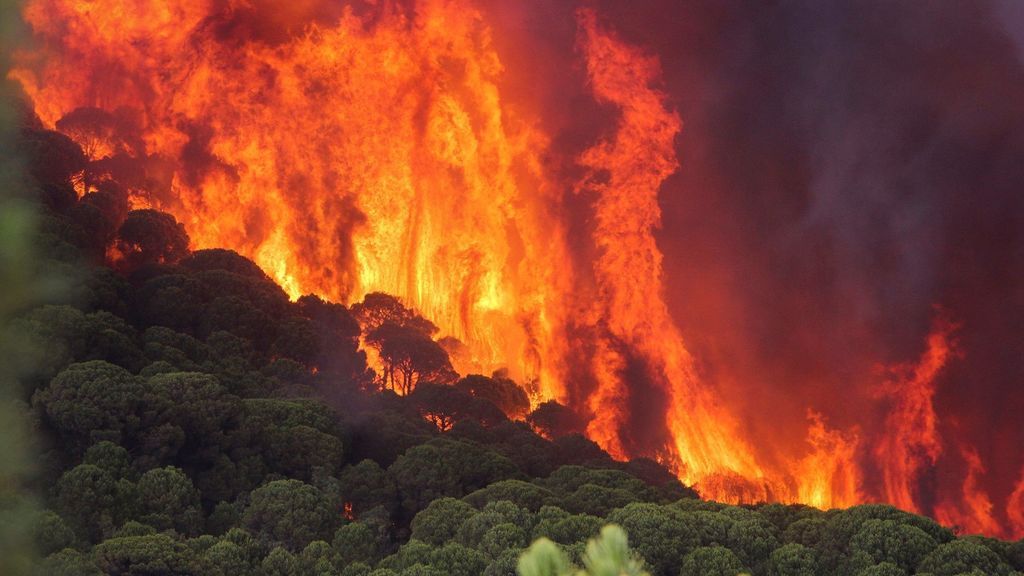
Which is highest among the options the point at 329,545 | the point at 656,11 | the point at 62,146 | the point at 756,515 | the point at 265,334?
the point at 656,11

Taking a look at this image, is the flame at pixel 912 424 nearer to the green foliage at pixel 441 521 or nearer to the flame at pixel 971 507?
the flame at pixel 971 507

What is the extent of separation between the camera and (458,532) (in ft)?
128

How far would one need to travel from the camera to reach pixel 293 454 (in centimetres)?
4888

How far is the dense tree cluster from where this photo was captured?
35750 millimetres

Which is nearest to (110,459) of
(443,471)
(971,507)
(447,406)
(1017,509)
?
(443,471)

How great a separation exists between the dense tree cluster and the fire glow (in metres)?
7.28

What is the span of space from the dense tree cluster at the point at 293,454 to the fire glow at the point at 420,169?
287 inches

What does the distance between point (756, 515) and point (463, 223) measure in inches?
1970

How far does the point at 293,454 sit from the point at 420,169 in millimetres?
42556

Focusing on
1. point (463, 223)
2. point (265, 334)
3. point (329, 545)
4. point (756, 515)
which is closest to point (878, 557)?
point (756, 515)

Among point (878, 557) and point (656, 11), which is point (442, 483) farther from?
point (656, 11)

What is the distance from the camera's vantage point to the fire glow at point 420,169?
81500mm

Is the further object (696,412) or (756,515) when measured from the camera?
(696,412)

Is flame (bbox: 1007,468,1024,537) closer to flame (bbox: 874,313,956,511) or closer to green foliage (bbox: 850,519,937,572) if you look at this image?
flame (bbox: 874,313,956,511)
